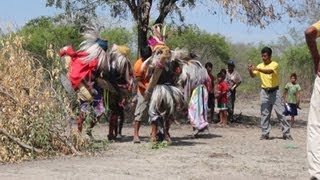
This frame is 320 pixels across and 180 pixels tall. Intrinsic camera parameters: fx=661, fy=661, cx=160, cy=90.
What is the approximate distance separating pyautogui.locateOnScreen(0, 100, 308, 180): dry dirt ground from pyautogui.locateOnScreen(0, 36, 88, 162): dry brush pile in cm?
42

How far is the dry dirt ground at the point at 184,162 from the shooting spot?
27.4 feet

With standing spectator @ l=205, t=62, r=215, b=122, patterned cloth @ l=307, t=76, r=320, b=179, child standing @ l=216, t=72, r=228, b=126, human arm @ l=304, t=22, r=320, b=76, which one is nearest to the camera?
human arm @ l=304, t=22, r=320, b=76

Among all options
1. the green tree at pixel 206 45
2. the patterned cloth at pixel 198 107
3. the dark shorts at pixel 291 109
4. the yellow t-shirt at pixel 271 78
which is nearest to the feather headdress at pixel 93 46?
the patterned cloth at pixel 198 107

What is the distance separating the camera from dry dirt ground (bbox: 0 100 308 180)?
8344 millimetres

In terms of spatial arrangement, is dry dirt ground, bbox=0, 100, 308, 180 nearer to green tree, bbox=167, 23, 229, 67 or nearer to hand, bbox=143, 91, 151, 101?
hand, bbox=143, 91, 151, 101

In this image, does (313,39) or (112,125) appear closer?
(313,39)

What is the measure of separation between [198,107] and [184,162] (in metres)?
4.35

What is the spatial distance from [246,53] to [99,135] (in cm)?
2558

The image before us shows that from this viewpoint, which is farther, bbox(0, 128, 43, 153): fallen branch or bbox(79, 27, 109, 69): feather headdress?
bbox(79, 27, 109, 69): feather headdress

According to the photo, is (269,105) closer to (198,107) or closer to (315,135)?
(198,107)

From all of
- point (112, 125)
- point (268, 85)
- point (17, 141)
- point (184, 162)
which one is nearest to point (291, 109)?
point (268, 85)

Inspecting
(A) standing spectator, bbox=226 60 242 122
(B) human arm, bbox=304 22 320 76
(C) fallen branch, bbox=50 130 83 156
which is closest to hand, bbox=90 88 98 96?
(C) fallen branch, bbox=50 130 83 156

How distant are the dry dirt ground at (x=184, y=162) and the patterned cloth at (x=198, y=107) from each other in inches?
20.1

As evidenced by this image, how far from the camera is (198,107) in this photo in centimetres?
1366
